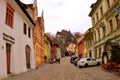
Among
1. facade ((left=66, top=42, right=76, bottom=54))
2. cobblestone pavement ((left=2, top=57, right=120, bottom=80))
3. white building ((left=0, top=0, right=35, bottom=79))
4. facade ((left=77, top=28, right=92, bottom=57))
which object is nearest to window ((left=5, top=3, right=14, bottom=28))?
white building ((left=0, top=0, right=35, bottom=79))

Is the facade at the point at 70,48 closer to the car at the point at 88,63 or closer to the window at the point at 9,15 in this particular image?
the car at the point at 88,63

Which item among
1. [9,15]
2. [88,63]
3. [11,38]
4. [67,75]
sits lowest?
[67,75]

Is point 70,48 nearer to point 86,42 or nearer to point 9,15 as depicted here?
point 86,42

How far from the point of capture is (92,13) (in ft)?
123

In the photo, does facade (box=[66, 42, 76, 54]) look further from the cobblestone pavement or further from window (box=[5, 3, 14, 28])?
window (box=[5, 3, 14, 28])

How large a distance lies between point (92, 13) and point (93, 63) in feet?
32.8

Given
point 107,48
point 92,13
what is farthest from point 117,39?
point 92,13

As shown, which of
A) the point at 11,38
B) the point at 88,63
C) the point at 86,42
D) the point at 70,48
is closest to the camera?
the point at 11,38

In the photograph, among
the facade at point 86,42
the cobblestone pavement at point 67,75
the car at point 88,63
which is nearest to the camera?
the cobblestone pavement at point 67,75

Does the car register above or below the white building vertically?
below

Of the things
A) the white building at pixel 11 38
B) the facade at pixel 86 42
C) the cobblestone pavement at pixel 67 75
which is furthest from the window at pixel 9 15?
the facade at pixel 86 42

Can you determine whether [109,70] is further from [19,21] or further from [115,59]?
[19,21]

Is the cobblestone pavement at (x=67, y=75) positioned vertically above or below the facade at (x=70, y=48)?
below

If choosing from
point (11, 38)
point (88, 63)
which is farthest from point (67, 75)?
point (88, 63)
